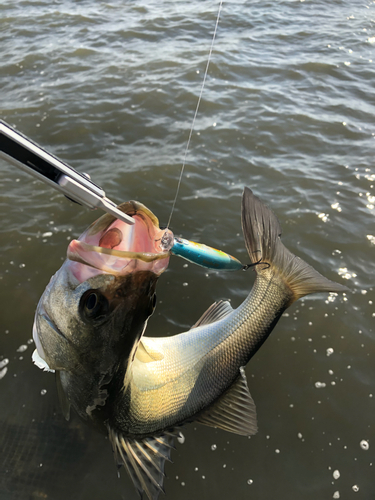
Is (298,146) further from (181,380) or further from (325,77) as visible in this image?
(181,380)

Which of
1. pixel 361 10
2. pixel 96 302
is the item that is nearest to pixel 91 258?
pixel 96 302

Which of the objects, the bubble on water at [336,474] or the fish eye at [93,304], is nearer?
the fish eye at [93,304]

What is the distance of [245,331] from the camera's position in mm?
2578

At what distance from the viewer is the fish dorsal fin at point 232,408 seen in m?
2.54

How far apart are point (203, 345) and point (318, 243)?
268cm

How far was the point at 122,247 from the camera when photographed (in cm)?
163

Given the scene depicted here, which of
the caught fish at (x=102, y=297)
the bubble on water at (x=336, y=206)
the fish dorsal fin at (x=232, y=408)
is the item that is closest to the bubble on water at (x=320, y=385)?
the fish dorsal fin at (x=232, y=408)

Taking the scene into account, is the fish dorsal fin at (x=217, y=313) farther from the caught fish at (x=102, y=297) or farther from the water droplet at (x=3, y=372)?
the water droplet at (x=3, y=372)

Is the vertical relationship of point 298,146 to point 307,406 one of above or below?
above

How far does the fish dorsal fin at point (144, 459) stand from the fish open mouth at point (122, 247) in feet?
4.10

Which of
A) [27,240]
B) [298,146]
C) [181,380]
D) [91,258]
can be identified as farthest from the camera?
[298,146]

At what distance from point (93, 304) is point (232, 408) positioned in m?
1.46

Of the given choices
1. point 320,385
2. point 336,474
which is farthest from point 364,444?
point 320,385

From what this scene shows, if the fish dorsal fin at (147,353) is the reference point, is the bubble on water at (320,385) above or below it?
below
